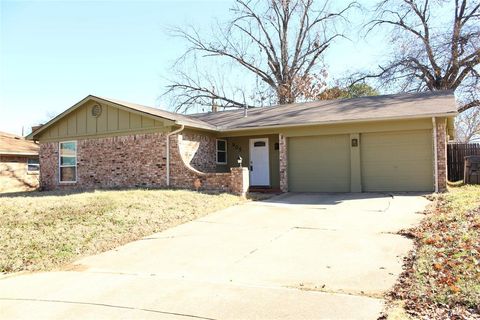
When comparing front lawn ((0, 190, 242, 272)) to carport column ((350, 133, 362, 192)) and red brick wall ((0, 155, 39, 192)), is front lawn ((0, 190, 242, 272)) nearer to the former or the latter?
carport column ((350, 133, 362, 192))

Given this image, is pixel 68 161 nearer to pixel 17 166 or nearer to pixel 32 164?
pixel 17 166

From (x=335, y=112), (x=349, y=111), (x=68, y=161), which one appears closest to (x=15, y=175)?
(x=68, y=161)

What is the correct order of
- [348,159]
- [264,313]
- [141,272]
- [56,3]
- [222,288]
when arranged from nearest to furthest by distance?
[264,313] < [222,288] < [141,272] < [56,3] < [348,159]

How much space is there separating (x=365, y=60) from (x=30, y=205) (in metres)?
24.9

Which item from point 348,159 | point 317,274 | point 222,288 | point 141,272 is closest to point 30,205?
point 141,272

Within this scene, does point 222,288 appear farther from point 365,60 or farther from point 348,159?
point 365,60

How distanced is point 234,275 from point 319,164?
939 centimetres

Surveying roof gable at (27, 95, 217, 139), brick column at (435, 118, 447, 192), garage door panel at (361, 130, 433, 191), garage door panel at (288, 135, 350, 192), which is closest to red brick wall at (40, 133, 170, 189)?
roof gable at (27, 95, 217, 139)

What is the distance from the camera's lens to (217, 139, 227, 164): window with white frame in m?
16.1

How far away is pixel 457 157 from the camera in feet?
56.2

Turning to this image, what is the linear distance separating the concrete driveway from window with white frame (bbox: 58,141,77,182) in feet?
32.5

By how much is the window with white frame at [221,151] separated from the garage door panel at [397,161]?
226 inches

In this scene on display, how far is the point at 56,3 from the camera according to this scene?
1109 cm

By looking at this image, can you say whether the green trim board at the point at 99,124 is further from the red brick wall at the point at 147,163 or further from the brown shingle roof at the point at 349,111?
the brown shingle roof at the point at 349,111
